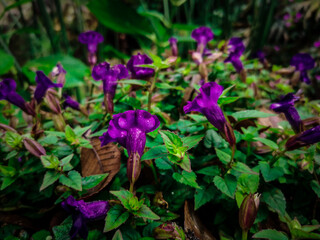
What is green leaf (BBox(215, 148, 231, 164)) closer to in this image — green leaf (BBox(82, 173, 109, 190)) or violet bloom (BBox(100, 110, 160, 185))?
violet bloom (BBox(100, 110, 160, 185))

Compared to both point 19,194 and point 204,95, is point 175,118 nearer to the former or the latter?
point 204,95

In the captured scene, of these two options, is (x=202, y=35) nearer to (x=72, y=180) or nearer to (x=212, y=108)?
(x=212, y=108)

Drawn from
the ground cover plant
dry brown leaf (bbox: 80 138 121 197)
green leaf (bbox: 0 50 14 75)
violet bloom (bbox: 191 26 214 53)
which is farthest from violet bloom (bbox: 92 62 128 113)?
green leaf (bbox: 0 50 14 75)

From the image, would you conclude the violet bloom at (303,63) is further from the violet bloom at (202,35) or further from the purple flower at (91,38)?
the purple flower at (91,38)

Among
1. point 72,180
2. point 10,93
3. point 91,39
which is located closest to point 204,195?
point 72,180

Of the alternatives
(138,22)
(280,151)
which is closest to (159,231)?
(280,151)

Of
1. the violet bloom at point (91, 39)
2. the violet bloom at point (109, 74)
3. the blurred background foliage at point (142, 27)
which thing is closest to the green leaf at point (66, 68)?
the blurred background foliage at point (142, 27)

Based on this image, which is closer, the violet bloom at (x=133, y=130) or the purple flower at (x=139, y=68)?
the violet bloom at (x=133, y=130)

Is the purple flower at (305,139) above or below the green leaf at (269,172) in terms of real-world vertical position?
above
